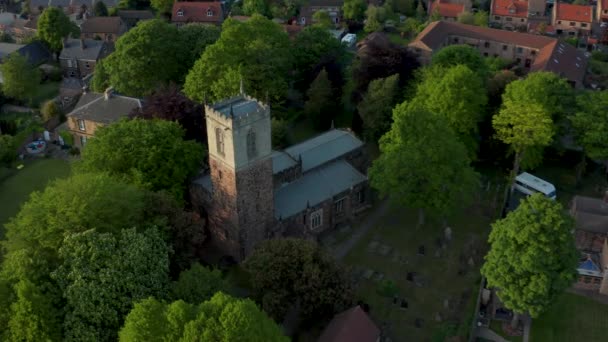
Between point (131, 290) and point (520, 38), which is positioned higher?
point (520, 38)

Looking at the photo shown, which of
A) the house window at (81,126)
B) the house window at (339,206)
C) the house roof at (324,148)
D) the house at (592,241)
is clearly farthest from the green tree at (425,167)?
the house window at (81,126)

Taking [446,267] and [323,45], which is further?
[323,45]

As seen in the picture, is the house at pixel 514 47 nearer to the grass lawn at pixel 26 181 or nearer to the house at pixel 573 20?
the house at pixel 573 20

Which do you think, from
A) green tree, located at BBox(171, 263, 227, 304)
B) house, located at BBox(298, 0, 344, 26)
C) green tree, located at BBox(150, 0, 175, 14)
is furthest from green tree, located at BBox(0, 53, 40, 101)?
green tree, located at BBox(171, 263, 227, 304)

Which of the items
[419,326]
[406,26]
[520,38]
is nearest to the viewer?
[419,326]

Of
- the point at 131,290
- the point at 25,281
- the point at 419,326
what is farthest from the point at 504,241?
the point at 25,281

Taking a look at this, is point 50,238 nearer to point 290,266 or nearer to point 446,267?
point 290,266
